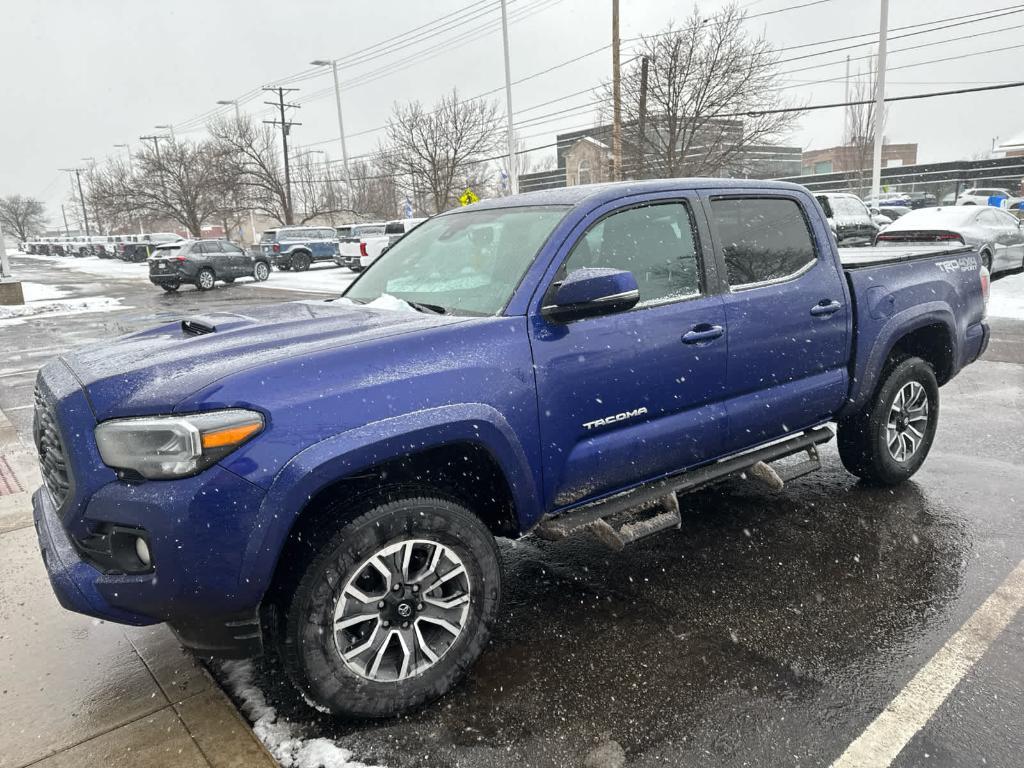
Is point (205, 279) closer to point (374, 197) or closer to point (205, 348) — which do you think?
point (205, 348)

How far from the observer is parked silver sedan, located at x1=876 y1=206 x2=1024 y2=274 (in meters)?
13.9

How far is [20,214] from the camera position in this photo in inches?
4299

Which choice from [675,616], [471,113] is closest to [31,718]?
[675,616]

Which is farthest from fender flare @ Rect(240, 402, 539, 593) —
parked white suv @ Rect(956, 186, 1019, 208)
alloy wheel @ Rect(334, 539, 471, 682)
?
parked white suv @ Rect(956, 186, 1019, 208)

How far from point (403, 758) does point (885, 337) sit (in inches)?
136

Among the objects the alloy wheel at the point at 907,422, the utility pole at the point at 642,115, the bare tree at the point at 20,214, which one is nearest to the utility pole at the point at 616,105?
the utility pole at the point at 642,115

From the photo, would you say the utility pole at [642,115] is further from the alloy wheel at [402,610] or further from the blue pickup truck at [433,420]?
the alloy wheel at [402,610]

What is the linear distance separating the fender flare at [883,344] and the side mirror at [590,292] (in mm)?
2055

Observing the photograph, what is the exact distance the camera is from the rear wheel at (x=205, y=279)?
947 inches

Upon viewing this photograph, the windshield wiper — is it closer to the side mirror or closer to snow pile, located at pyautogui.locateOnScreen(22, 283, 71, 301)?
the side mirror

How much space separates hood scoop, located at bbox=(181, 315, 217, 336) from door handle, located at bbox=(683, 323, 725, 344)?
2.03 m

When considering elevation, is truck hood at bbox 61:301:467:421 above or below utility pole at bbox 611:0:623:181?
below

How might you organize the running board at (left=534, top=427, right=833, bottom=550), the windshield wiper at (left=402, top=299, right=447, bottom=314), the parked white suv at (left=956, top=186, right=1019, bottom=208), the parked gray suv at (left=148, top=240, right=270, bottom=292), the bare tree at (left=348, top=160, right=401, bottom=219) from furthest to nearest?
the bare tree at (left=348, top=160, right=401, bottom=219)
the parked white suv at (left=956, top=186, right=1019, bottom=208)
the parked gray suv at (left=148, top=240, right=270, bottom=292)
the windshield wiper at (left=402, top=299, right=447, bottom=314)
the running board at (left=534, top=427, right=833, bottom=550)

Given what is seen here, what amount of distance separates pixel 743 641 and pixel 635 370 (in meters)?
1.21
